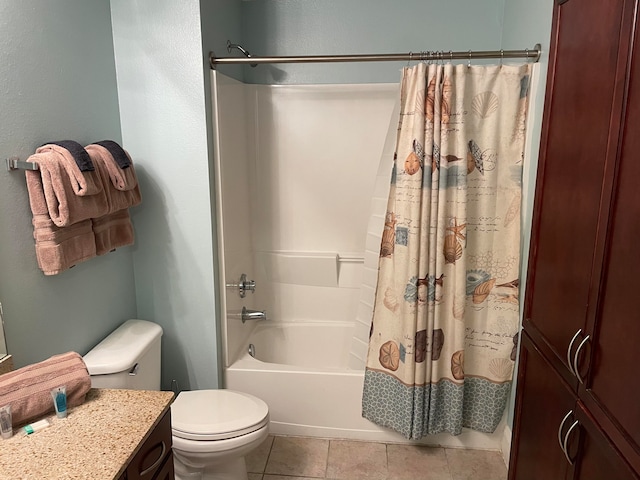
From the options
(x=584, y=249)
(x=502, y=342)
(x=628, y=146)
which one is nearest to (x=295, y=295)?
(x=502, y=342)

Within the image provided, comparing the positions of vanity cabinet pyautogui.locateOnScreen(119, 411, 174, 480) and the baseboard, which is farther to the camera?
the baseboard

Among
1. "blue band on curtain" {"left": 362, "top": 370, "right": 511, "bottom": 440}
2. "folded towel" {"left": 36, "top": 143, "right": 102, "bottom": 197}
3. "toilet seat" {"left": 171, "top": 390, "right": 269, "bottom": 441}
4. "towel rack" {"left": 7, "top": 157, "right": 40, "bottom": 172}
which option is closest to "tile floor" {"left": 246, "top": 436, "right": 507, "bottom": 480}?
"blue band on curtain" {"left": 362, "top": 370, "right": 511, "bottom": 440}

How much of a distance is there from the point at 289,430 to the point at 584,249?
182 cm

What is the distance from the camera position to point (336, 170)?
2.91 meters

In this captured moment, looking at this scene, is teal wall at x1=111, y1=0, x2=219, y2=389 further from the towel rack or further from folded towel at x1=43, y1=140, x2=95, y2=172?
the towel rack

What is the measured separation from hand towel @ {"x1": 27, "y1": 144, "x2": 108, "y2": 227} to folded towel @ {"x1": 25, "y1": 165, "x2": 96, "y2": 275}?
26 millimetres

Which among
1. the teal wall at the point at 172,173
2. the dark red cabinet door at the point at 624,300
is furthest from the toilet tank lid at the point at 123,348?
the dark red cabinet door at the point at 624,300

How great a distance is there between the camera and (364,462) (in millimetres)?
2287

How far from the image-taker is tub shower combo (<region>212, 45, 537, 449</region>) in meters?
2.41

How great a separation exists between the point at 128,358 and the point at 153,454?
2.05 ft

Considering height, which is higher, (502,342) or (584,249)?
(584,249)

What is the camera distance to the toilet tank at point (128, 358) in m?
1.79

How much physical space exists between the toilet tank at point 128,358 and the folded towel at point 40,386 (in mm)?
408

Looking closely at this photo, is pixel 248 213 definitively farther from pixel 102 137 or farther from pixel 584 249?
pixel 584 249
